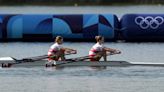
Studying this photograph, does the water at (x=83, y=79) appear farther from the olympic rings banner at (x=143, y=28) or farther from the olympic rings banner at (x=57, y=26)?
the olympic rings banner at (x=57, y=26)

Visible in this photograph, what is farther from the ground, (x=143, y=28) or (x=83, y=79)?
(x=143, y=28)

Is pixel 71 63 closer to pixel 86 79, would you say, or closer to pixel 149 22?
pixel 86 79

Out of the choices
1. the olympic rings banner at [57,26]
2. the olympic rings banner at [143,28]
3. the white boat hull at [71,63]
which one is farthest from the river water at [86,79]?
the olympic rings banner at [57,26]

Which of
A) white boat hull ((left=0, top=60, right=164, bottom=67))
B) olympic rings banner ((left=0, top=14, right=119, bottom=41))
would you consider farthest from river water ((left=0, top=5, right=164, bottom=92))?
olympic rings banner ((left=0, top=14, right=119, bottom=41))

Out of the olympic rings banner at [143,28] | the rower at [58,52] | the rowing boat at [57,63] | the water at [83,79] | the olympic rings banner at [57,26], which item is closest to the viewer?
the water at [83,79]

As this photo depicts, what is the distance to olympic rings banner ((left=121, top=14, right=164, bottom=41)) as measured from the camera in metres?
49.8

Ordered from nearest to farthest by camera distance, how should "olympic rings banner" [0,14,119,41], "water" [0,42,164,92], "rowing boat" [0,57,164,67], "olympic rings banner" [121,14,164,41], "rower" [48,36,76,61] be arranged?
"water" [0,42,164,92] < "rowing boat" [0,57,164,67] < "rower" [48,36,76,61] < "olympic rings banner" [121,14,164,41] < "olympic rings banner" [0,14,119,41]

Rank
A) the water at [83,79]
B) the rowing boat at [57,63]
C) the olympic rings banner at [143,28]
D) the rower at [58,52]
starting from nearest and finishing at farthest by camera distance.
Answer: the water at [83,79]
the rowing boat at [57,63]
the rower at [58,52]
the olympic rings banner at [143,28]

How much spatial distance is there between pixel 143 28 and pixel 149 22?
2.02ft

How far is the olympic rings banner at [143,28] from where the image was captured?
4975cm

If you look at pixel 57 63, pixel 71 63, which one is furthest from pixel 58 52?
pixel 71 63

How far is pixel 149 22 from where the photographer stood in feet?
164

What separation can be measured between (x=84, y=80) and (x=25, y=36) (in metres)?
19.4

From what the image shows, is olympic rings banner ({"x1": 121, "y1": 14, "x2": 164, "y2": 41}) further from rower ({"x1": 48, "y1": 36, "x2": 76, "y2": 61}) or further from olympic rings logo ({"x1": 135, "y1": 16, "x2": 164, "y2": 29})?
rower ({"x1": 48, "y1": 36, "x2": 76, "y2": 61})
